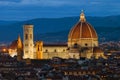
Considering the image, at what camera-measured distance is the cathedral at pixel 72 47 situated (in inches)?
5846

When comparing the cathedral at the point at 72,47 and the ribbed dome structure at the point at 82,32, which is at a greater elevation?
the ribbed dome structure at the point at 82,32

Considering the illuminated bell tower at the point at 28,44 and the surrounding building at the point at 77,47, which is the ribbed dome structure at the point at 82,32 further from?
the illuminated bell tower at the point at 28,44

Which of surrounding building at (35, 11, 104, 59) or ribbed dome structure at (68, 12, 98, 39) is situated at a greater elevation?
ribbed dome structure at (68, 12, 98, 39)

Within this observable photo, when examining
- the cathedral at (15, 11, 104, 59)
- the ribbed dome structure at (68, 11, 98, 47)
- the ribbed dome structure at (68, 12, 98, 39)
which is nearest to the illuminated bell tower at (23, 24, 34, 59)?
the cathedral at (15, 11, 104, 59)

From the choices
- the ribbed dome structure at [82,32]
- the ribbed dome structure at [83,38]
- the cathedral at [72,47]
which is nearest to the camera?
the cathedral at [72,47]

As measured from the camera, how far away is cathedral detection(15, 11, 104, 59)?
148500mm

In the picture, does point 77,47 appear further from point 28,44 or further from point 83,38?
point 28,44

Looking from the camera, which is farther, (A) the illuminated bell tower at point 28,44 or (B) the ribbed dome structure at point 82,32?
(B) the ribbed dome structure at point 82,32

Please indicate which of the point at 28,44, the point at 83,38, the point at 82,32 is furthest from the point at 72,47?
the point at 28,44

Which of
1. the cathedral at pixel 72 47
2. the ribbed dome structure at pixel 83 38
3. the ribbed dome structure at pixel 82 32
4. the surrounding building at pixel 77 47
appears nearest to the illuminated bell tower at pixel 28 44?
the cathedral at pixel 72 47

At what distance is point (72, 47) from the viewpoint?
494 feet

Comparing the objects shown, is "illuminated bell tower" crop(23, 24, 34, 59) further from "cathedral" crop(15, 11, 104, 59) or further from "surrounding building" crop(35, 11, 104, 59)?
"surrounding building" crop(35, 11, 104, 59)

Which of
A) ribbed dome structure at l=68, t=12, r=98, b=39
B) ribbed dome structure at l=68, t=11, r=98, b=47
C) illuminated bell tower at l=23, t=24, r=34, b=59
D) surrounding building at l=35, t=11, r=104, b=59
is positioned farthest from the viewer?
ribbed dome structure at l=68, t=12, r=98, b=39

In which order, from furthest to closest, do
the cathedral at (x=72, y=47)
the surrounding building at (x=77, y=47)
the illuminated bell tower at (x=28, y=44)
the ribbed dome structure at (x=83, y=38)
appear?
the ribbed dome structure at (x=83, y=38) < the surrounding building at (x=77, y=47) < the cathedral at (x=72, y=47) < the illuminated bell tower at (x=28, y=44)
